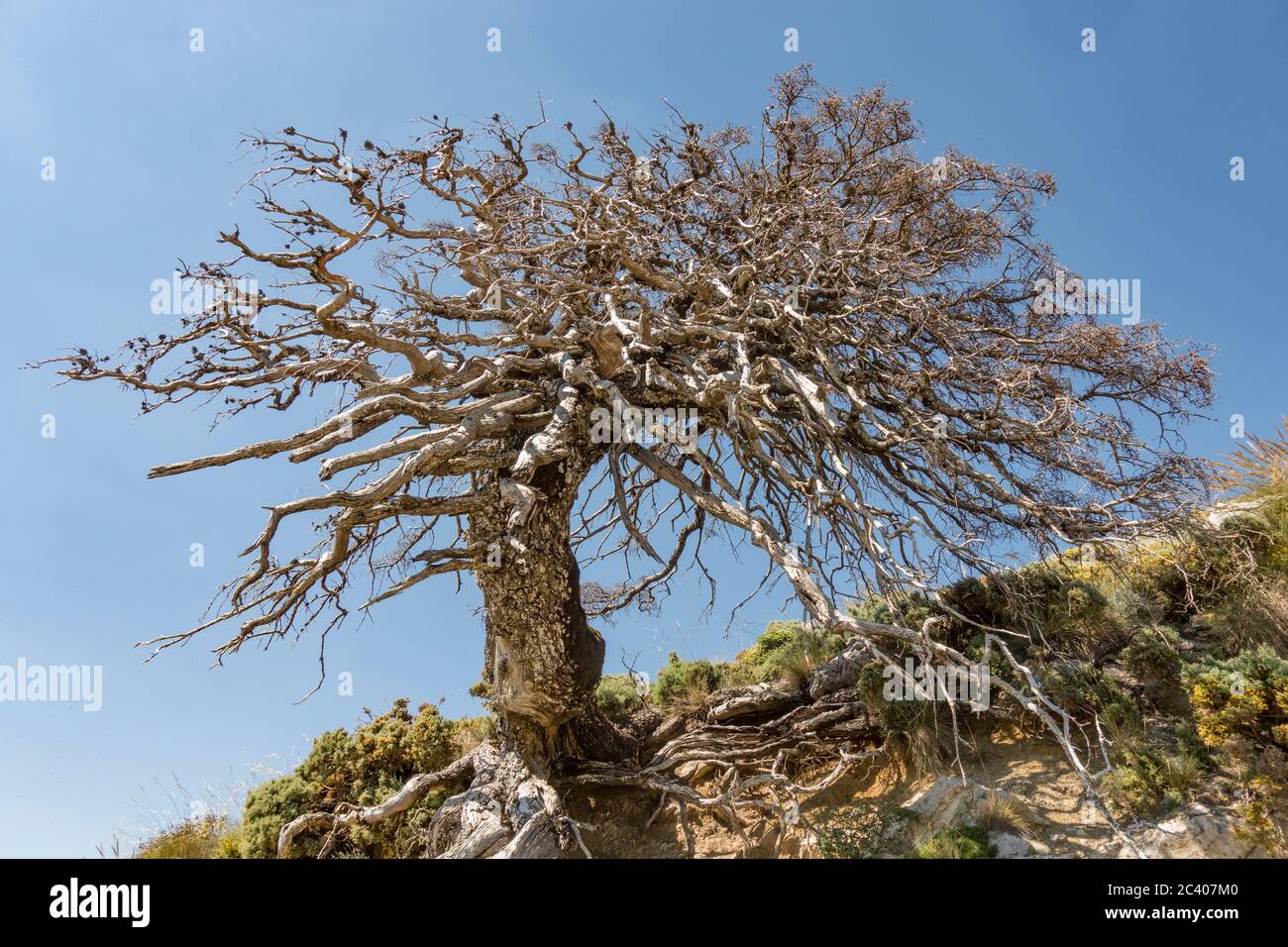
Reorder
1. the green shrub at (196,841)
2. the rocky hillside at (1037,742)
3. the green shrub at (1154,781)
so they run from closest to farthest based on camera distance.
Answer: the rocky hillside at (1037,742) → the green shrub at (1154,781) → the green shrub at (196,841)

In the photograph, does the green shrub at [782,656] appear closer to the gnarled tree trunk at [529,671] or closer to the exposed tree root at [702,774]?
the exposed tree root at [702,774]

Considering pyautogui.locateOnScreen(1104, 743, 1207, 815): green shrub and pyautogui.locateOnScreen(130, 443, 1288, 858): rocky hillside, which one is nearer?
pyautogui.locateOnScreen(130, 443, 1288, 858): rocky hillside

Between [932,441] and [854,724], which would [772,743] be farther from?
[932,441]

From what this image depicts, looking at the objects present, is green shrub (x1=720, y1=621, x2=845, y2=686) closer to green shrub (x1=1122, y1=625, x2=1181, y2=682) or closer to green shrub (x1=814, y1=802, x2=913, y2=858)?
green shrub (x1=814, y1=802, x2=913, y2=858)

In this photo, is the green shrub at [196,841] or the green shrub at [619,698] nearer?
the green shrub at [196,841]

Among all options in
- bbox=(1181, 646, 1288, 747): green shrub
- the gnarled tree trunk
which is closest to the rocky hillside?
bbox=(1181, 646, 1288, 747): green shrub

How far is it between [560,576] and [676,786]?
2552 mm

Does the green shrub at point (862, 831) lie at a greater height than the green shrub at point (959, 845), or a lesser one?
lesser

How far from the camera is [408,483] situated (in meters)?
7.17

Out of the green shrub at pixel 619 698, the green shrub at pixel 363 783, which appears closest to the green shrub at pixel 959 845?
the green shrub at pixel 619 698

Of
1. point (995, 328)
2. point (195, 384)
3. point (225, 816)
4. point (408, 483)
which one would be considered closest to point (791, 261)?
point (995, 328)

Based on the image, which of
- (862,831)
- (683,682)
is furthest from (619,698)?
(862,831)

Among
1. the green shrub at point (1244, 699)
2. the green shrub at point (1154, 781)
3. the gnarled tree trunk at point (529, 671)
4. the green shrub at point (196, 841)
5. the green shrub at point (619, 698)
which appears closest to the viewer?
the green shrub at point (1244, 699)

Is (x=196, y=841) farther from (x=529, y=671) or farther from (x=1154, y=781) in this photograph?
(x=1154, y=781)
